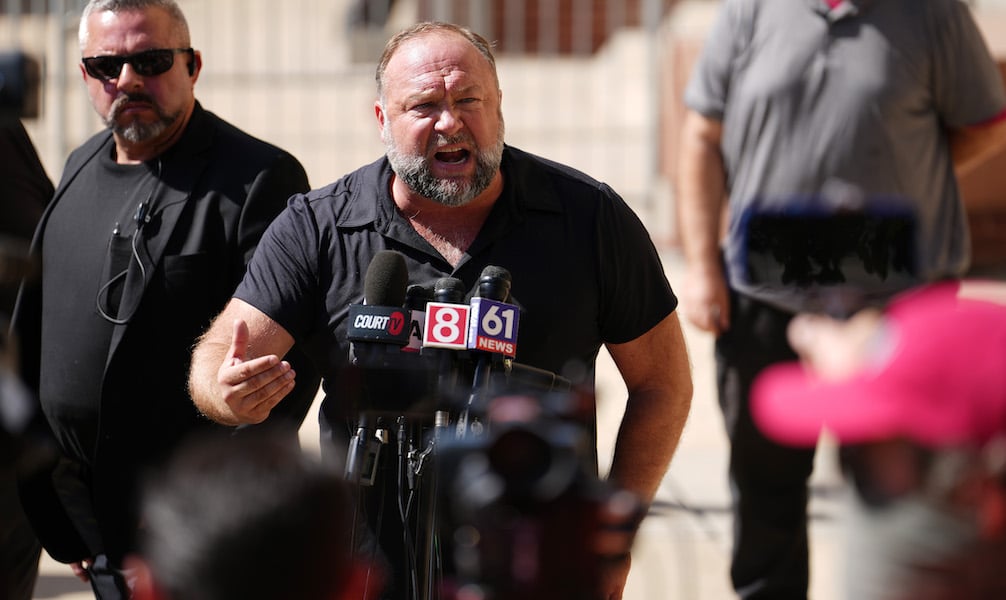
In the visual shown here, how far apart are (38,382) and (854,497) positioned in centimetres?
319

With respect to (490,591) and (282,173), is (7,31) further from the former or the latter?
(490,591)

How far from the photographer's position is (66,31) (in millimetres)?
11891

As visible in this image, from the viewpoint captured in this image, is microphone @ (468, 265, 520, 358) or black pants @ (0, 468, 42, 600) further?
black pants @ (0, 468, 42, 600)

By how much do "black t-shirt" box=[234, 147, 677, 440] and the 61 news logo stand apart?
0.51 meters

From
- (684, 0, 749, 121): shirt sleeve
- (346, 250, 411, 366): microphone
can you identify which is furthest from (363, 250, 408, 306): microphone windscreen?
(684, 0, 749, 121): shirt sleeve

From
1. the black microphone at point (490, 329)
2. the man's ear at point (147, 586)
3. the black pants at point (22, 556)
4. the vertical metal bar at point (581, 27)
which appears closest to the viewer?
the man's ear at point (147, 586)

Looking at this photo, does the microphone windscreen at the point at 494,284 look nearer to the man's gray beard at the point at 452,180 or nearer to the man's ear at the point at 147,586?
the man's gray beard at the point at 452,180

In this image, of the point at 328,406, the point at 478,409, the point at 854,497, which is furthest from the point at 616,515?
the point at 328,406

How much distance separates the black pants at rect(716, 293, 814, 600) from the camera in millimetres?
4891

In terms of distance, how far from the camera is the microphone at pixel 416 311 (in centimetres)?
338

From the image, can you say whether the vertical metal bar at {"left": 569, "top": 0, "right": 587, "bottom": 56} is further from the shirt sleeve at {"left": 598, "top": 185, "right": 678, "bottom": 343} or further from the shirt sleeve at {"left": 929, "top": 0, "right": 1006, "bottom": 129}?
the shirt sleeve at {"left": 598, "top": 185, "right": 678, "bottom": 343}

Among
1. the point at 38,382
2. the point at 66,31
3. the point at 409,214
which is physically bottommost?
the point at 38,382

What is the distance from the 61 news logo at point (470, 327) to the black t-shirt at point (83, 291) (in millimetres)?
1580

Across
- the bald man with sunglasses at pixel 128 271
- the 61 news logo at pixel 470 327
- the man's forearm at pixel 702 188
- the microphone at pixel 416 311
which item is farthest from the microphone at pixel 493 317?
the man's forearm at pixel 702 188
